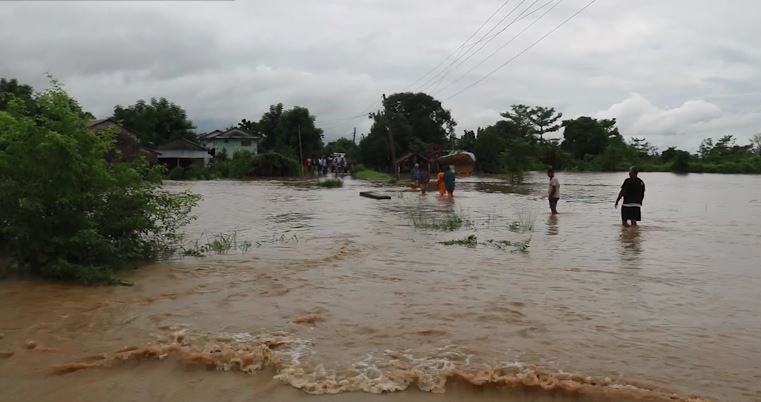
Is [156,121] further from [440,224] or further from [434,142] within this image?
[440,224]

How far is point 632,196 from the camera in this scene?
15.5 m

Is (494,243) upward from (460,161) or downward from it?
downward

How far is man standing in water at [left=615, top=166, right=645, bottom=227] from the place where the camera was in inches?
592

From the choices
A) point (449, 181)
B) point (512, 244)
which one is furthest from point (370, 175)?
point (512, 244)

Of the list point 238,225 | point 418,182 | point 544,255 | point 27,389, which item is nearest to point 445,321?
point 27,389

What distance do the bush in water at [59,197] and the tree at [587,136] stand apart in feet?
267

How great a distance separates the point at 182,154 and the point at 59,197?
52.8 m

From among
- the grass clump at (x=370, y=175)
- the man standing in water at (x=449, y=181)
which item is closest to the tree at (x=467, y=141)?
the grass clump at (x=370, y=175)

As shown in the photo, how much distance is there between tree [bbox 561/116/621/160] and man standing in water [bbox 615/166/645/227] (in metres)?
71.3

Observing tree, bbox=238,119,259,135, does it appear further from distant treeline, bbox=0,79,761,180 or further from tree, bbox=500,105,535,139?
tree, bbox=500,105,535,139

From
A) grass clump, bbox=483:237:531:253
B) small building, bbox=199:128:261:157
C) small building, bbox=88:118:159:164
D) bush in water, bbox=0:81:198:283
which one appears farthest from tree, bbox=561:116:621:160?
bush in water, bbox=0:81:198:283

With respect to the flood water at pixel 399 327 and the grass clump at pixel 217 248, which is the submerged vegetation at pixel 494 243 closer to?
the flood water at pixel 399 327

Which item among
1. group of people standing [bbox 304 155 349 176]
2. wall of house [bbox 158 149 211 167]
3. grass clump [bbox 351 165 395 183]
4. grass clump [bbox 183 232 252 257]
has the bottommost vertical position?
grass clump [bbox 183 232 252 257]

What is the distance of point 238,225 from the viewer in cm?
1592
